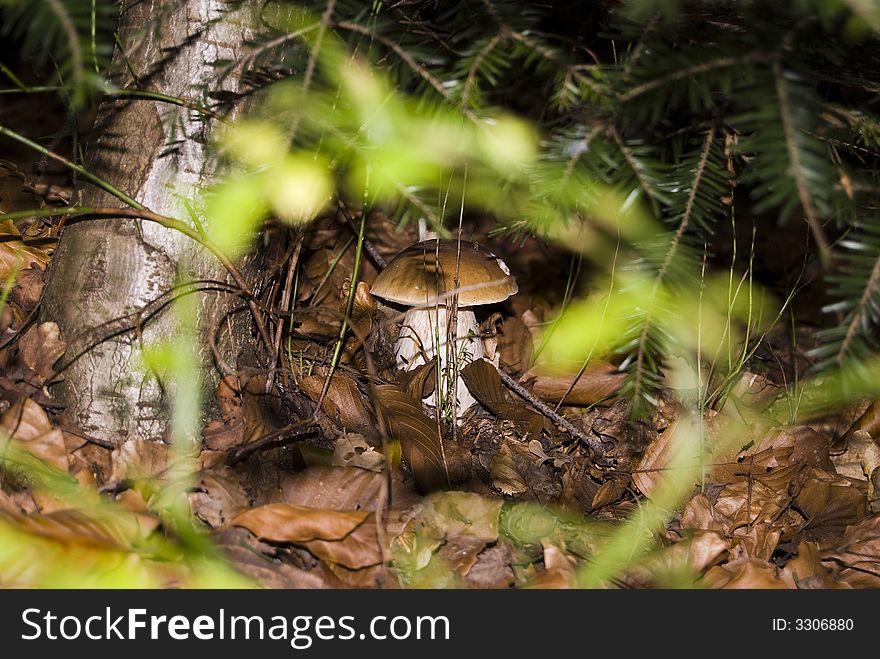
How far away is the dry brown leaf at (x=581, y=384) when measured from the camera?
2621 mm

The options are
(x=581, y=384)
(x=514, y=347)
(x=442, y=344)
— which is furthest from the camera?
(x=514, y=347)

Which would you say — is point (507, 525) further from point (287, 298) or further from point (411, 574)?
point (287, 298)

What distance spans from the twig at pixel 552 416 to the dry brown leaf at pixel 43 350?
4.53 feet

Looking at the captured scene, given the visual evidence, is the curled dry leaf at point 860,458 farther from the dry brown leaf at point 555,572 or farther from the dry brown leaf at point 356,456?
the dry brown leaf at point 356,456

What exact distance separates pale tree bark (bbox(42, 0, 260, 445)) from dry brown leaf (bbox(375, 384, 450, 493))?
0.57 meters

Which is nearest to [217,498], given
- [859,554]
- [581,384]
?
[581,384]

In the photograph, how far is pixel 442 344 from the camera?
99.3 inches

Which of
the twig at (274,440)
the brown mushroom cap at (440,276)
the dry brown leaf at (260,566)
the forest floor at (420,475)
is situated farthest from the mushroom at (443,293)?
the dry brown leaf at (260,566)

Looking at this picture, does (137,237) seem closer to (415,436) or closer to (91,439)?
(91,439)

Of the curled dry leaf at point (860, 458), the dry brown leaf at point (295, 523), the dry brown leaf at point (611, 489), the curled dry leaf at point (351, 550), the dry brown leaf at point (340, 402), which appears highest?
the dry brown leaf at point (340, 402)

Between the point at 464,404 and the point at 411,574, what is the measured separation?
91cm


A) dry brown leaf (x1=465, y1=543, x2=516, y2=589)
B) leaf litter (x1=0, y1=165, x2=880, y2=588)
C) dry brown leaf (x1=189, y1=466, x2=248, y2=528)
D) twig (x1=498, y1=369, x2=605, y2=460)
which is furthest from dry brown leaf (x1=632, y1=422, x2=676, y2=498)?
dry brown leaf (x1=189, y1=466, x2=248, y2=528)

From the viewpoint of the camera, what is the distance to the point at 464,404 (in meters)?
2.54

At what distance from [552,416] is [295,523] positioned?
108cm
